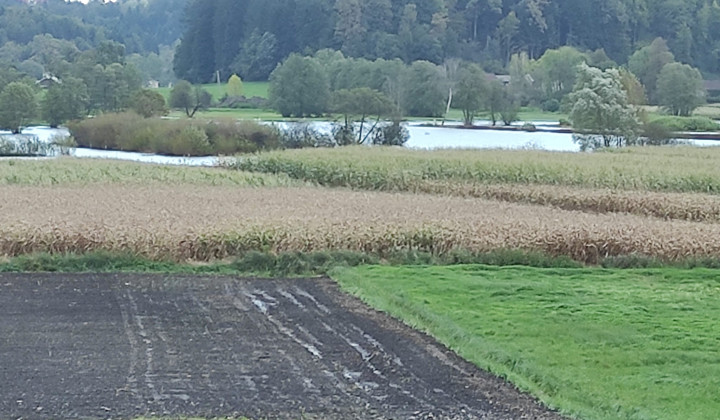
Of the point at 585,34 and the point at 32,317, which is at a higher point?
the point at 585,34

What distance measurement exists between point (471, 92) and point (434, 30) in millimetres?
35508

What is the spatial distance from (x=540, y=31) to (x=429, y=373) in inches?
4209

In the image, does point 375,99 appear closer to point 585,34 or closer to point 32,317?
point 32,317

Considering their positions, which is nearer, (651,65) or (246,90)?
(651,65)

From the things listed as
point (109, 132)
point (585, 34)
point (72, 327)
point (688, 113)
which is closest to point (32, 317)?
point (72, 327)

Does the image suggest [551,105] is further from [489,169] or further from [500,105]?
[489,169]

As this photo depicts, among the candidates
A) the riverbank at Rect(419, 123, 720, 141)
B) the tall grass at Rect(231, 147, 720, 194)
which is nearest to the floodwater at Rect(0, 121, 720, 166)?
the riverbank at Rect(419, 123, 720, 141)

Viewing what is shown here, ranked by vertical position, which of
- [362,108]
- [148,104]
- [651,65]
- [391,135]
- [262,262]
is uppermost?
[651,65]

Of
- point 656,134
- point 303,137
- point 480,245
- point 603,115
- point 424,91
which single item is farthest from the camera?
point 424,91

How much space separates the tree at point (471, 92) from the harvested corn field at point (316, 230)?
49.2m

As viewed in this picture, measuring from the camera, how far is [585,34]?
366ft

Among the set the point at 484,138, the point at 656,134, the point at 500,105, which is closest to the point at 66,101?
the point at 484,138

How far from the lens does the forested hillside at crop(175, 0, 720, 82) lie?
104 meters

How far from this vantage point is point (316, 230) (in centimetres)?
Answer: 1884
